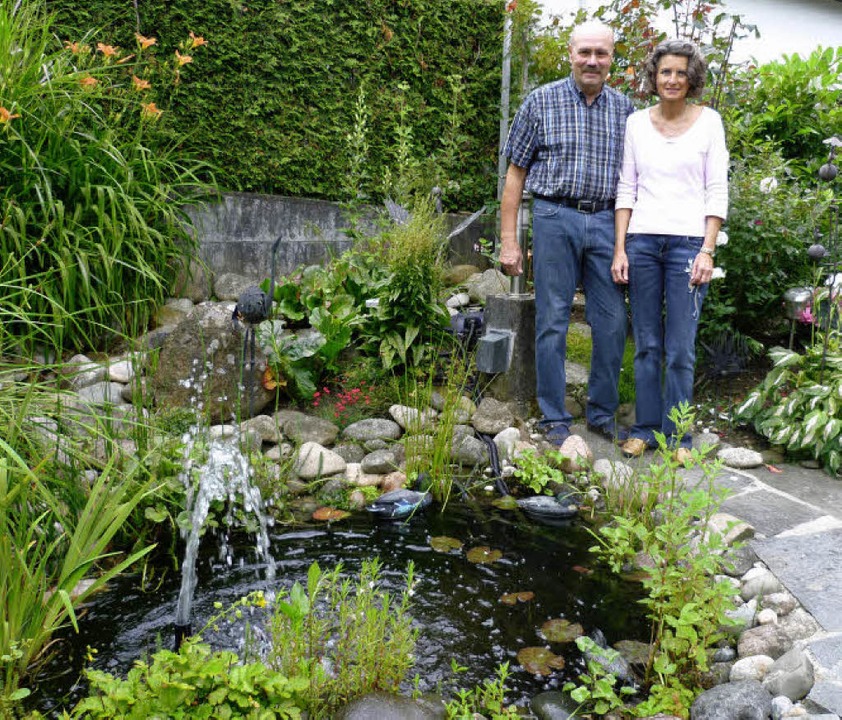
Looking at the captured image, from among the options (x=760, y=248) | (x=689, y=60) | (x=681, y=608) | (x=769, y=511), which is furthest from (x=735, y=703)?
(x=760, y=248)

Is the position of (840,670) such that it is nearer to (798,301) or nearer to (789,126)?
(798,301)

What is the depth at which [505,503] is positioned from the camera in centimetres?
373

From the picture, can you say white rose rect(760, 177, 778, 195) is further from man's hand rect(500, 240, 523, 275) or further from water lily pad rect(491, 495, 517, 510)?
water lily pad rect(491, 495, 517, 510)

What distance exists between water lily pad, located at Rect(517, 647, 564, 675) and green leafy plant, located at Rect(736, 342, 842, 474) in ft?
6.90

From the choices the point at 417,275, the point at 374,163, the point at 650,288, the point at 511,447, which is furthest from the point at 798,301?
the point at 374,163

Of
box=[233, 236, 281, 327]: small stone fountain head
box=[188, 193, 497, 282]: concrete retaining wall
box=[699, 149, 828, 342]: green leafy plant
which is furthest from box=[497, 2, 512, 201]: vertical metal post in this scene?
box=[233, 236, 281, 327]: small stone fountain head

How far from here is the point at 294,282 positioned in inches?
205

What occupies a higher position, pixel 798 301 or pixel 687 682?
pixel 798 301

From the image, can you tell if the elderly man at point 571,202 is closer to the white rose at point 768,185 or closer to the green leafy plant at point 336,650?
the white rose at point 768,185

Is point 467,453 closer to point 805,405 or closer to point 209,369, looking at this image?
point 209,369

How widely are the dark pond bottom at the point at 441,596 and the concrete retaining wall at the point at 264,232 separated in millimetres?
2803

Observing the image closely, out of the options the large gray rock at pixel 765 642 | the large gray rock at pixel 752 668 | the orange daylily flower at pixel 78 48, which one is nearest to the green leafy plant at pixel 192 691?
the large gray rock at pixel 752 668

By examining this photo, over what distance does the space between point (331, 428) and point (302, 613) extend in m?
2.19

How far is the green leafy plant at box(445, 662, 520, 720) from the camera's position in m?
2.14
